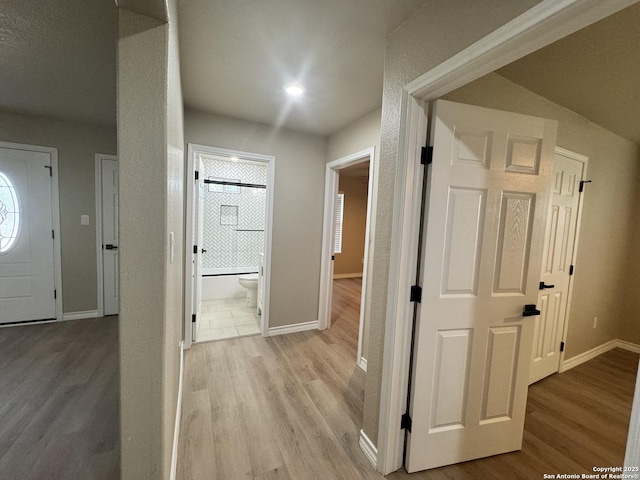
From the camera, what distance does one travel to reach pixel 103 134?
328 cm

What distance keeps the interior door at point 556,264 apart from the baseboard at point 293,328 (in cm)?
214

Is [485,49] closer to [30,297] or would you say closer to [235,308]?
[235,308]

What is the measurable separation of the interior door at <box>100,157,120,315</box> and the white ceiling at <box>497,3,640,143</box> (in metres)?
4.10

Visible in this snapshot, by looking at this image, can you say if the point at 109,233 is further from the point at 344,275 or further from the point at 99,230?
the point at 344,275

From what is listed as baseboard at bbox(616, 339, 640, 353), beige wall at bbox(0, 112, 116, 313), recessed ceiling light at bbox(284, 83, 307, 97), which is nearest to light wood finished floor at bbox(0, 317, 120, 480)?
beige wall at bbox(0, 112, 116, 313)

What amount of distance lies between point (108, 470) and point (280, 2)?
255 cm

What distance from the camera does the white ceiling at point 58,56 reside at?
1.42m

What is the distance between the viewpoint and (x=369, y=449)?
1547mm

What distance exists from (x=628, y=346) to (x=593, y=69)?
Result: 3.31 meters

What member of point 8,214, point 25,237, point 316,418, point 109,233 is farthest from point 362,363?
point 8,214

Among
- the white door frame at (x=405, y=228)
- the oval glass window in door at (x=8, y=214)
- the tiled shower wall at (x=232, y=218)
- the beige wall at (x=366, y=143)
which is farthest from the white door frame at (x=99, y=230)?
the white door frame at (x=405, y=228)

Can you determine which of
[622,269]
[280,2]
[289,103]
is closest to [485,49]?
[280,2]

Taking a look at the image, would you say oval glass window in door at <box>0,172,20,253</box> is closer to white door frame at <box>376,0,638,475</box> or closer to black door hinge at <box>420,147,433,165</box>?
white door frame at <box>376,0,638,475</box>

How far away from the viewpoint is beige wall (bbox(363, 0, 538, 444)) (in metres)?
1.02
